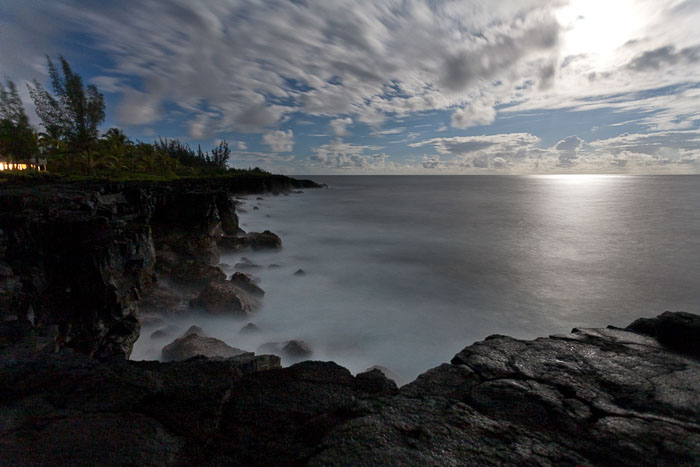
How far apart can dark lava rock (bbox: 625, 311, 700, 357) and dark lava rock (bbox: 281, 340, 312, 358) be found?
6.83m

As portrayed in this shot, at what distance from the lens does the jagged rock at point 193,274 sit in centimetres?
1097

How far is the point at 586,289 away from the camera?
44.9 ft

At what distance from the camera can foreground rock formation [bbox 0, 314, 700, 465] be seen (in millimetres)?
2242

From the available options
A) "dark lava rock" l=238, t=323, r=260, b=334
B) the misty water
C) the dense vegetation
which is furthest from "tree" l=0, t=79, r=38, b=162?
"dark lava rock" l=238, t=323, r=260, b=334

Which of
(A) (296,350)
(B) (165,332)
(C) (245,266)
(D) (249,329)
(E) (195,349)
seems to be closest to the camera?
(E) (195,349)

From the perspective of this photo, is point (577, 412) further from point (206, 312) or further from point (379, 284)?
point (379, 284)

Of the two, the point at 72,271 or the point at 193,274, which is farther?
the point at 193,274

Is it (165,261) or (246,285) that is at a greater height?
(165,261)

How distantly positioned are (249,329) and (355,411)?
706 centimetres

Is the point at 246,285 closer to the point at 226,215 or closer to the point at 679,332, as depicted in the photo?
the point at 226,215

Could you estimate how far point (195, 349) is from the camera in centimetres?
685

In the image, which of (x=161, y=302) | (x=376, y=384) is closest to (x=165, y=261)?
(x=161, y=302)

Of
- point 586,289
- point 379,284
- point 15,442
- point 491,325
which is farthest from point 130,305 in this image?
point 586,289

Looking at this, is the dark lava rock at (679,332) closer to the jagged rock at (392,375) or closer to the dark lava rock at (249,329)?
the jagged rock at (392,375)
